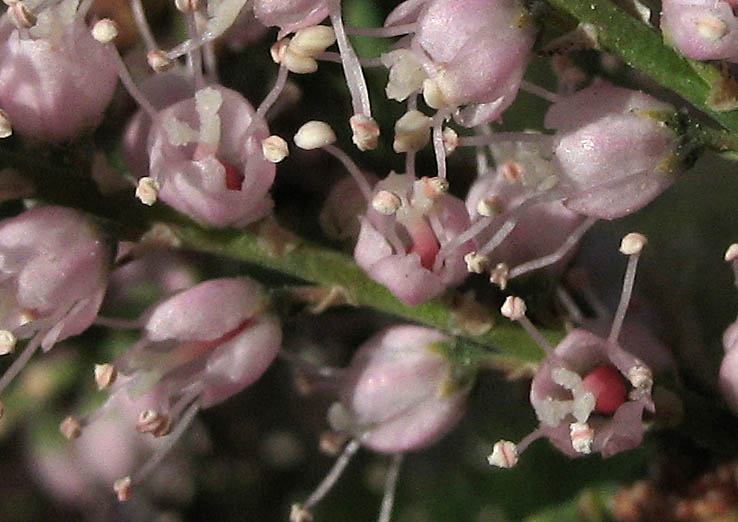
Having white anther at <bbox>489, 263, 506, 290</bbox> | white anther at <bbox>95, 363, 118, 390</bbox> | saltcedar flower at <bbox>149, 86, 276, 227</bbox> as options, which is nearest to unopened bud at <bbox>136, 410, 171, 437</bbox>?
white anther at <bbox>95, 363, 118, 390</bbox>

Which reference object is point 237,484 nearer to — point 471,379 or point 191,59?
point 471,379

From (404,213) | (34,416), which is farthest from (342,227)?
(34,416)

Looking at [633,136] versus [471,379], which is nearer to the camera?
[633,136]

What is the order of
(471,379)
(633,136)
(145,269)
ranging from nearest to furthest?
1. (633,136)
2. (471,379)
3. (145,269)

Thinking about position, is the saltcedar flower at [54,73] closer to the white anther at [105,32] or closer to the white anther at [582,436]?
the white anther at [105,32]

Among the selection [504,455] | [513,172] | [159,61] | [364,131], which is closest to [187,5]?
[159,61]

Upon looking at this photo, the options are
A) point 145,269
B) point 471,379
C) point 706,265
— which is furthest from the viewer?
point 706,265

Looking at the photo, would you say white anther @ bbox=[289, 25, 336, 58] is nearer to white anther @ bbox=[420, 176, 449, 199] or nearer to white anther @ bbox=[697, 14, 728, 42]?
white anther @ bbox=[420, 176, 449, 199]
